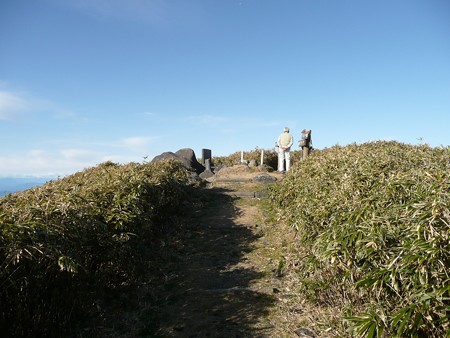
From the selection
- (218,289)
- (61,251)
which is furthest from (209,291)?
(61,251)

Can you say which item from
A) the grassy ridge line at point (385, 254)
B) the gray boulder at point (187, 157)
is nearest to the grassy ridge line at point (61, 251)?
the grassy ridge line at point (385, 254)

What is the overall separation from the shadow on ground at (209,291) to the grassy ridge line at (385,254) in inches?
43.8

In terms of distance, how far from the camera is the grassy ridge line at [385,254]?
8.72ft

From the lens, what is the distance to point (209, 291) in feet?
18.2

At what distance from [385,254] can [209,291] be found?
3.38m

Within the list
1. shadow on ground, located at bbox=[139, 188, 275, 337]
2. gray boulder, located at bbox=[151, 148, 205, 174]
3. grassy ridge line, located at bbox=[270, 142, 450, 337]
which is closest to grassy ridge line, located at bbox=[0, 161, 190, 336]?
shadow on ground, located at bbox=[139, 188, 275, 337]

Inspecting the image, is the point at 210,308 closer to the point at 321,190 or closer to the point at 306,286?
the point at 306,286

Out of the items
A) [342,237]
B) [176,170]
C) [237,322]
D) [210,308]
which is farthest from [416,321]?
[176,170]

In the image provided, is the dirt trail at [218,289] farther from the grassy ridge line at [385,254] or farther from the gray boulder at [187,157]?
the gray boulder at [187,157]

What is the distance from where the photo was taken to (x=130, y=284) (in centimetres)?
558

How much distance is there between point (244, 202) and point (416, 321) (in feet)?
31.0

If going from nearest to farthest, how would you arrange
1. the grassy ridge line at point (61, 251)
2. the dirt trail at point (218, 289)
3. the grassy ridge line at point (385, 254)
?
1. the grassy ridge line at point (385, 254)
2. the grassy ridge line at point (61, 251)
3. the dirt trail at point (218, 289)

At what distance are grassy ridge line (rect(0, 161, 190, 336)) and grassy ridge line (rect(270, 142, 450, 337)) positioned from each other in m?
3.12

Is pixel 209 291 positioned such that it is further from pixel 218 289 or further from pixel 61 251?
pixel 61 251
